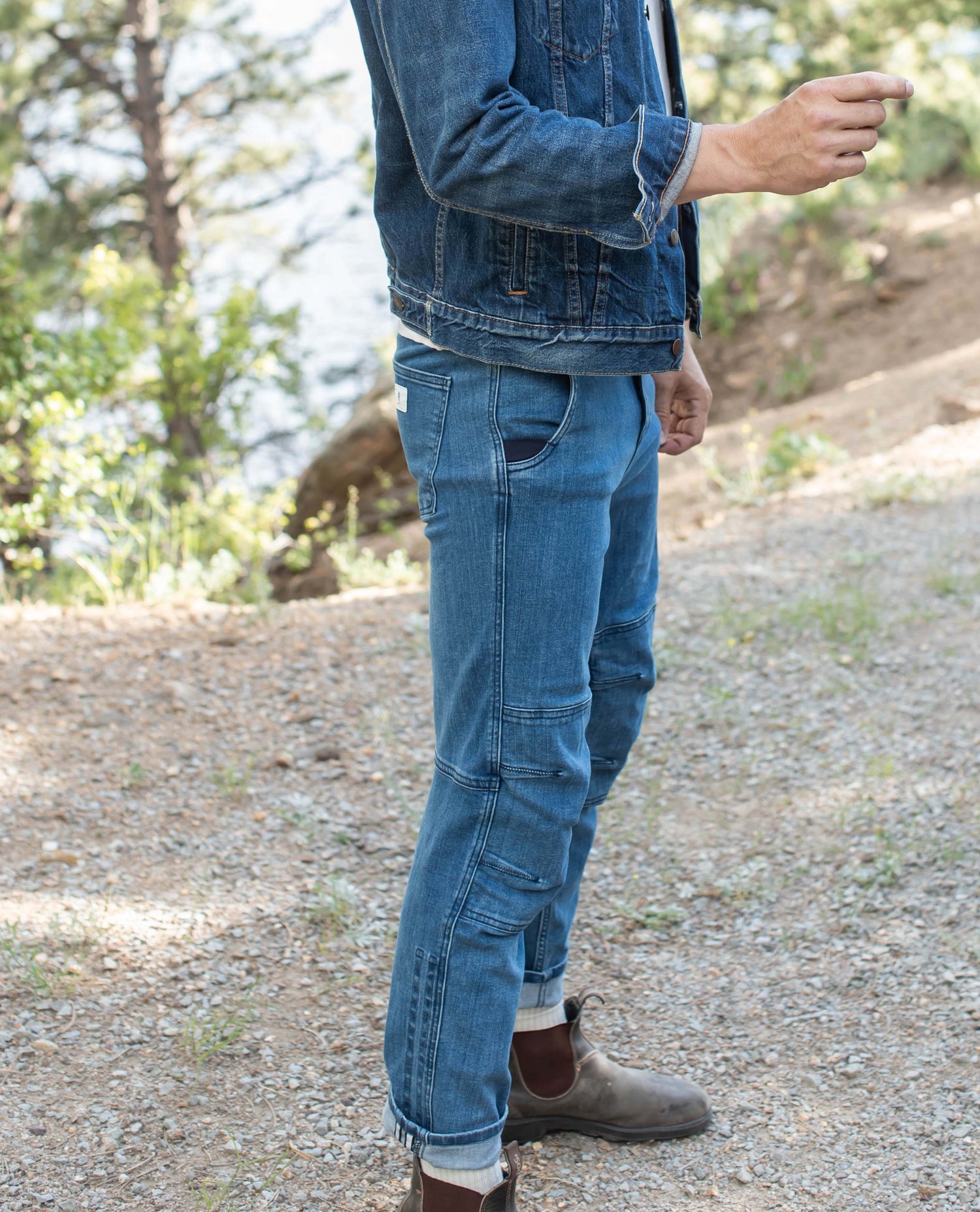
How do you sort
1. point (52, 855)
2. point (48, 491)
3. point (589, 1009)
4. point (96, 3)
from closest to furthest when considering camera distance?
1. point (589, 1009)
2. point (52, 855)
3. point (48, 491)
4. point (96, 3)

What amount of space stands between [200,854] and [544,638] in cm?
165

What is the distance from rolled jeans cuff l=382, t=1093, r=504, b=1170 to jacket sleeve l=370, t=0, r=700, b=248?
1.13m

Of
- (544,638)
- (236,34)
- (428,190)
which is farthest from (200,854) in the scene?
(236,34)

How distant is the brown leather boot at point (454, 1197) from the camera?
4.80 ft

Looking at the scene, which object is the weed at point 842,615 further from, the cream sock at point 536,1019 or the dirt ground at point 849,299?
the dirt ground at point 849,299

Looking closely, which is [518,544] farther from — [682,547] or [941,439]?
[941,439]

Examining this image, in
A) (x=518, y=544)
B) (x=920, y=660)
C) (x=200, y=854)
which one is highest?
(x=518, y=544)

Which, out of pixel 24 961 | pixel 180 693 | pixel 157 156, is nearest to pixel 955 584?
pixel 180 693

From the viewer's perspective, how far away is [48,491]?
5355mm

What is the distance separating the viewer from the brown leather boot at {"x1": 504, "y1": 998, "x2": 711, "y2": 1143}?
6.03ft

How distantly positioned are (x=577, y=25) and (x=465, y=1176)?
4.75 feet

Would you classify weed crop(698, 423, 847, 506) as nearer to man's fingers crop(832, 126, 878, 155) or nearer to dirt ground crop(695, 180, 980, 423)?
dirt ground crop(695, 180, 980, 423)

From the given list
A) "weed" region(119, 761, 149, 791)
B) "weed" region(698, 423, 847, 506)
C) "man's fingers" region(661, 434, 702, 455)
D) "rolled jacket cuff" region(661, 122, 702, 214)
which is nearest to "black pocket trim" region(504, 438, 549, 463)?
"rolled jacket cuff" region(661, 122, 702, 214)

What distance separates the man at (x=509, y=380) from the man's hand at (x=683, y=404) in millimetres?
317
